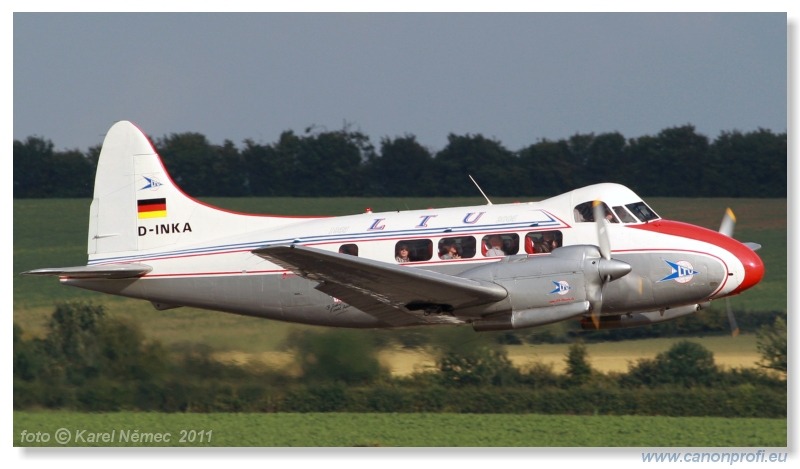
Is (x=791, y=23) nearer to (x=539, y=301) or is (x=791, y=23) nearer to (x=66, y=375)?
(x=539, y=301)

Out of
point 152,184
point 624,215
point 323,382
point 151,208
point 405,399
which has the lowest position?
point 405,399

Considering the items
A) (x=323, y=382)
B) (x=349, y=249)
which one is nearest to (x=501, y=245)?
(x=349, y=249)

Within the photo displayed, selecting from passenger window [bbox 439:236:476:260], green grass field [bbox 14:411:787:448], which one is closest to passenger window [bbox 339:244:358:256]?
passenger window [bbox 439:236:476:260]

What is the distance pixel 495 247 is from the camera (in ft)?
47.8

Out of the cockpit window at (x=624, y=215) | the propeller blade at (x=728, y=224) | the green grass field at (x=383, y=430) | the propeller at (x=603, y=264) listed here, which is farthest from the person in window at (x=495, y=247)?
the propeller blade at (x=728, y=224)

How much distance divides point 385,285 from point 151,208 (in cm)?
430

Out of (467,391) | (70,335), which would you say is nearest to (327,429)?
(467,391)

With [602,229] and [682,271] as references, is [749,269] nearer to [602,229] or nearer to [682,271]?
[682,271]

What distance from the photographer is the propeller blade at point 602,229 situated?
14.0m

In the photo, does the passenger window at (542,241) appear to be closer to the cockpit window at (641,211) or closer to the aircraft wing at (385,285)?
the aircraft wing at (385,285)

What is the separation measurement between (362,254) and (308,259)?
1.96 metres

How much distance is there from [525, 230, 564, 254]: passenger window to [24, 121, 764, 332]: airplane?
0.5 inches

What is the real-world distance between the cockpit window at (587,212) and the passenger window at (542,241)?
1.23 ft

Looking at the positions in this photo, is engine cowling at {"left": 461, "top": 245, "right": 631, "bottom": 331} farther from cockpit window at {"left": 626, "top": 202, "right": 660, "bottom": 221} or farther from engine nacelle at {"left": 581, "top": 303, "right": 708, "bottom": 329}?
engine nacelle at {"left": 581, "top": 303, "right": 708, "bottom": 329}
